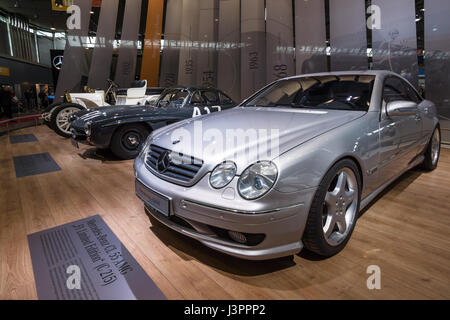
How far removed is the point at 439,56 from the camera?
4652 mm

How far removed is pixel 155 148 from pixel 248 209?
2.91 ft

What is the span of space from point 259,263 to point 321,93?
1.45 meters

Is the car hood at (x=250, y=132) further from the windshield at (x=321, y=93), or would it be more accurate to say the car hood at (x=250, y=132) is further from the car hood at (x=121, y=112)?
the car hood at (x=121, y=112)

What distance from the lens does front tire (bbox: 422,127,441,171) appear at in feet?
9.73

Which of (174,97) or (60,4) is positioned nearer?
(174,97)

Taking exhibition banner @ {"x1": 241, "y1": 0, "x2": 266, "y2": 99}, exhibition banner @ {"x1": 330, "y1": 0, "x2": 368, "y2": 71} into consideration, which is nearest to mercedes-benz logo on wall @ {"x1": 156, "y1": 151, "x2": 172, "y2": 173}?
exhibition banner @ {"x1": 330, "y1": 0, "x2": 368, "y2": 71}

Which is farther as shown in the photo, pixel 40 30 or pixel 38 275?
pixel 40 30

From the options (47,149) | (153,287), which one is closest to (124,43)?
(47,149)

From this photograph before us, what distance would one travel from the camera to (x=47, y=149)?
4.88 metres

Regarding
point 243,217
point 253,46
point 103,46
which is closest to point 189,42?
point 253,46

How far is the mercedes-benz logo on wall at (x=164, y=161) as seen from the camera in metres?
1.57

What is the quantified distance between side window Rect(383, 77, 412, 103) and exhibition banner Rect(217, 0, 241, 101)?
Result: 6.05 m

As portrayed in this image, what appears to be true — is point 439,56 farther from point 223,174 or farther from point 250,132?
point 223,174

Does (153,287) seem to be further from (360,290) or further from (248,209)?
(360,290)
